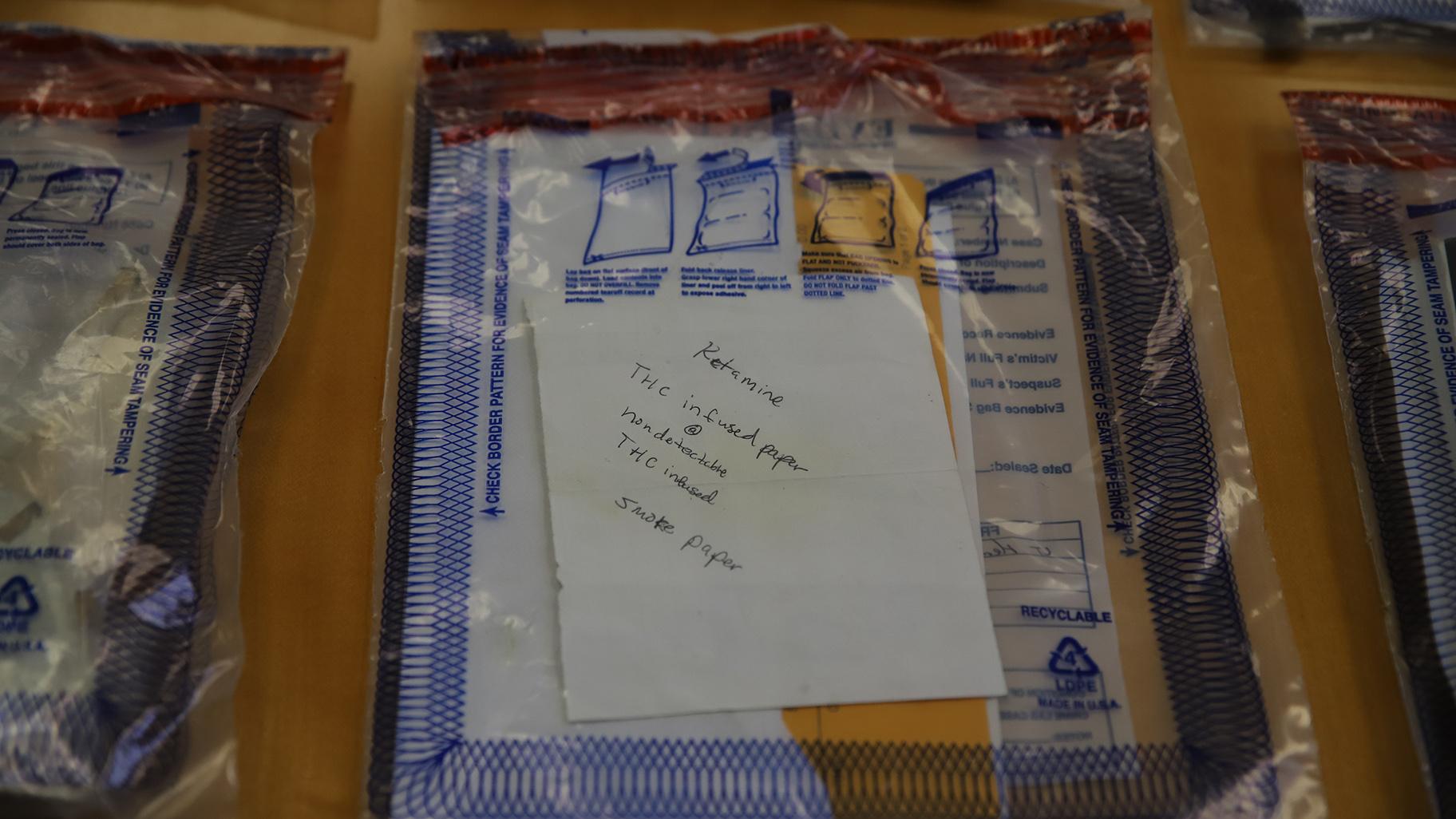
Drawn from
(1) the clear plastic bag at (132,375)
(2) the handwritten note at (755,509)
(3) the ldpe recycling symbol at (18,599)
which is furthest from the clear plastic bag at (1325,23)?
(3) the ldpe recycling symbol at (18,599)

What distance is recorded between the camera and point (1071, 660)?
1.99ft

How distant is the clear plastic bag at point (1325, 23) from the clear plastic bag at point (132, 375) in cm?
68

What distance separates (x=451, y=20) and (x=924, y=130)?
14.7 inches

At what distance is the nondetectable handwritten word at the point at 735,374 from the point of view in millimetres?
665

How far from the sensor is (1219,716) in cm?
59

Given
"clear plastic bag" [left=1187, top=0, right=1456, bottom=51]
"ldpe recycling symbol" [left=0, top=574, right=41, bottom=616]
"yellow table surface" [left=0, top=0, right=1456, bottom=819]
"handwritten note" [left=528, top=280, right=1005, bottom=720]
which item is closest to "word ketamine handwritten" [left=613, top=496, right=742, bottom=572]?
"handwritten note" [left=528, top=280, right=1005, bottom=720]

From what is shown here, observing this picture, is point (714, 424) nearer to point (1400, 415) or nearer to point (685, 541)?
point (685, 541)

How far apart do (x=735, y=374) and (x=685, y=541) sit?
0.38 feet

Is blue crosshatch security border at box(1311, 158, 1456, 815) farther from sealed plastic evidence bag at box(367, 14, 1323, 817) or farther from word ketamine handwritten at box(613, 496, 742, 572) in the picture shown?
word ketamine handwritten at box(613, 496, 742, 572)

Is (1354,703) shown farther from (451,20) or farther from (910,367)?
(451,20)

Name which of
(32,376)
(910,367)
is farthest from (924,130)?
(32,376)

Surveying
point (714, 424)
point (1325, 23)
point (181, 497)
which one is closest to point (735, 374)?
point (714, 424)

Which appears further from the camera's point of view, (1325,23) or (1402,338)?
(1325,23)

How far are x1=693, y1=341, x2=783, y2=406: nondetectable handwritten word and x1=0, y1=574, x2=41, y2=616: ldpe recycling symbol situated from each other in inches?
15.5
